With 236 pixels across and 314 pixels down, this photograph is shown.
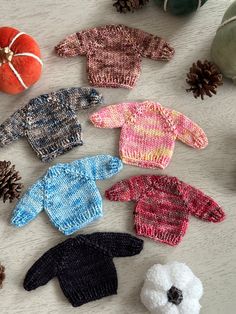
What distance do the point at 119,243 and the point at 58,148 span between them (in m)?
0.19

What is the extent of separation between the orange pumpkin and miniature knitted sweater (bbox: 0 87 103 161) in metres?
0.05

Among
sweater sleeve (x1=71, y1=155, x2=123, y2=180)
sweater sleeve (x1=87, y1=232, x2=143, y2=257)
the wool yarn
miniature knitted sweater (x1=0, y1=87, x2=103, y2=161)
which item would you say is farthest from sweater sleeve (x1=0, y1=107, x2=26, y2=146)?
the wool yarn

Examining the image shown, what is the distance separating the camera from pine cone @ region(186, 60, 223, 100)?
818mm

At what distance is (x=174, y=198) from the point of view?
826mm

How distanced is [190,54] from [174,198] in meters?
0.26

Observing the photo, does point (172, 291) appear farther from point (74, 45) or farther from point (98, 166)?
point (74, 45)

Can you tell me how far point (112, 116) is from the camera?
2.77ft

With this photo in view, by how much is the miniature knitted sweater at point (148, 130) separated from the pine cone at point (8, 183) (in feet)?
0.52

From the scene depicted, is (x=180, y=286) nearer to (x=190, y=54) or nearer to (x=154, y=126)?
(x=154, y=126)

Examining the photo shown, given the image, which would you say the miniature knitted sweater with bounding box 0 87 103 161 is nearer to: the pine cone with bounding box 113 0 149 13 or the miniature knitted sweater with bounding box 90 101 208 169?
the miniature knitted sweater with bounding box 90 101 208 169

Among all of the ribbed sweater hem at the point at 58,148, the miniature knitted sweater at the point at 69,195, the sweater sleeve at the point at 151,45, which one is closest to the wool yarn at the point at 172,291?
the miniature knitted sweater at the point at 69,195


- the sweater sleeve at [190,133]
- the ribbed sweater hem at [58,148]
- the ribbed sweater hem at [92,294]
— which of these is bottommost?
the ribbed sweater hem at [92,294]

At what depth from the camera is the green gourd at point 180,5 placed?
32.9 inches

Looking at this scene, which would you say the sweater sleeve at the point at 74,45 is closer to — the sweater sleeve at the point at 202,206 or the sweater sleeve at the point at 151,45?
the sweater sleeve at the point at 151,45
